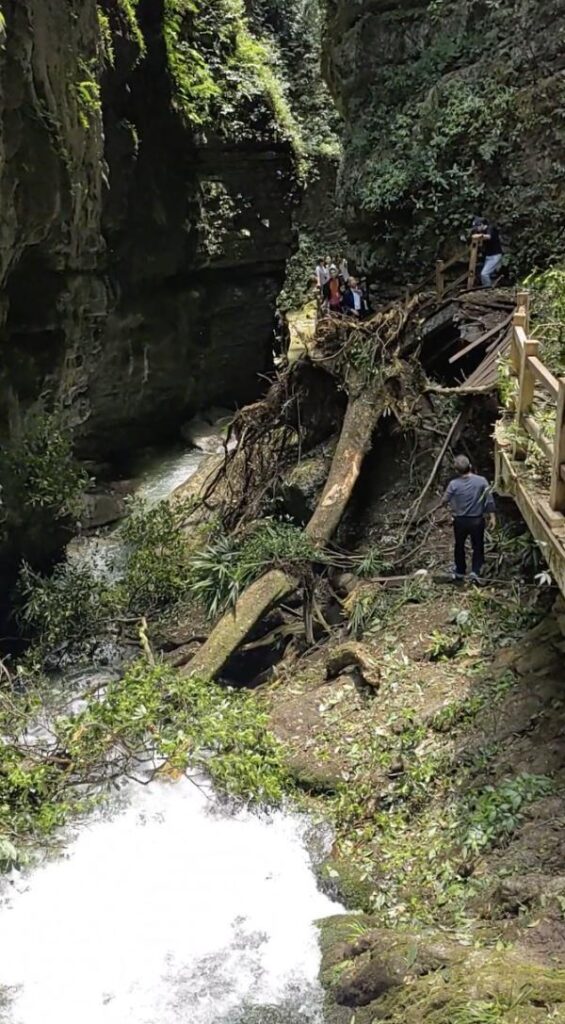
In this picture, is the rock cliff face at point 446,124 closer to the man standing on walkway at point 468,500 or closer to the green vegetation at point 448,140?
the green vegetation at point 448,140

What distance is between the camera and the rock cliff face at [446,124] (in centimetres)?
1592

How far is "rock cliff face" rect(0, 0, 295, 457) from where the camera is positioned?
11.7 metres

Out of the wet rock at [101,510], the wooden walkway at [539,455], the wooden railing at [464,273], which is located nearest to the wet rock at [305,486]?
the wooden railing at [464,273]

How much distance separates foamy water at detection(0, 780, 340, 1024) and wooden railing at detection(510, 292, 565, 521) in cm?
421

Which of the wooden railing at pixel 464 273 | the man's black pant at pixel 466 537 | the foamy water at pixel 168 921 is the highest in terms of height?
the wooden railing at pixel 464 273

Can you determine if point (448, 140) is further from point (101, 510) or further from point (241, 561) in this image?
point (101, 510)

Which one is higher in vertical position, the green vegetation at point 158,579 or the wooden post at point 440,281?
the wooden post at point 440,281

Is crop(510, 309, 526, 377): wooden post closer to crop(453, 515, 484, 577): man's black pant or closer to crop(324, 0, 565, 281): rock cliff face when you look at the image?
crop(453, 515, 484, 577): man's black pant

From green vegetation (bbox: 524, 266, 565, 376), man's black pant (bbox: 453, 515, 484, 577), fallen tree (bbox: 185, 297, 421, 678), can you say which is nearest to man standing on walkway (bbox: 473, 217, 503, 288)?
green vegetation (bbox: 524, 266, 565, 376)

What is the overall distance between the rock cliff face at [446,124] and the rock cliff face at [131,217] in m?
3.35

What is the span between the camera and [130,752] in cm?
866

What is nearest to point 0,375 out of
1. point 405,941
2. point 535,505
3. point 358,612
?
point 358,612

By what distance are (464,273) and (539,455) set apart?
9.80 meters

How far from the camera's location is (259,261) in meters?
22.0
